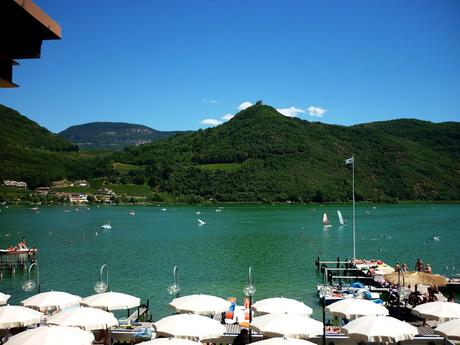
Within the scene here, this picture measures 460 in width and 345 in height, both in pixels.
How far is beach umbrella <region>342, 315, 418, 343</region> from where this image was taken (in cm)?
1384

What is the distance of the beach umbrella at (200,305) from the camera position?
17578mm

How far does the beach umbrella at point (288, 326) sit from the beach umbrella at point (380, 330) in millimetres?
1037

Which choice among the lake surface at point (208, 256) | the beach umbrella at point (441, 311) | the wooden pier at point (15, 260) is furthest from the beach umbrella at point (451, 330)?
the wooden pier at point (15, 260)

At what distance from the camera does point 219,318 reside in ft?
72.3

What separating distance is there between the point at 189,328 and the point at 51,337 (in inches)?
148

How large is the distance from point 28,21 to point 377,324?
13.0 m

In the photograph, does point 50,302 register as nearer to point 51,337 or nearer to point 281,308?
point 51,337

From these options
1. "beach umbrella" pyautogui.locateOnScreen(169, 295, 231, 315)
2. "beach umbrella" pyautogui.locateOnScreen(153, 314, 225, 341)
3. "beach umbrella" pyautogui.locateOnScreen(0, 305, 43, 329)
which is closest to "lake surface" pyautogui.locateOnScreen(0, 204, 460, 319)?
"beach umbrella" pyautogui.locateOnScreen(169, 295, 231, 315)

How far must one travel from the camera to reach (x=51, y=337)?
40.0ft

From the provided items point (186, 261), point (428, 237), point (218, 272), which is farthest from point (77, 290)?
point (428, 237)

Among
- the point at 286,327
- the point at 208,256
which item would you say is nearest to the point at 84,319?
the point at 286,327

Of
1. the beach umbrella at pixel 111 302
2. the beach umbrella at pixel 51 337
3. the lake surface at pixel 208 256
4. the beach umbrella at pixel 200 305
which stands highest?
the beach umbrella at pixel 51 337

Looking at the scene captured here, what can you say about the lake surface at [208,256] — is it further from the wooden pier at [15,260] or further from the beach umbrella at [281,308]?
the beach umbrella at [281,308]

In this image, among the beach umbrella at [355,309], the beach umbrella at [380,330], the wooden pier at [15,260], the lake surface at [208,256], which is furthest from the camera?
the wooden pier at [15,260]
